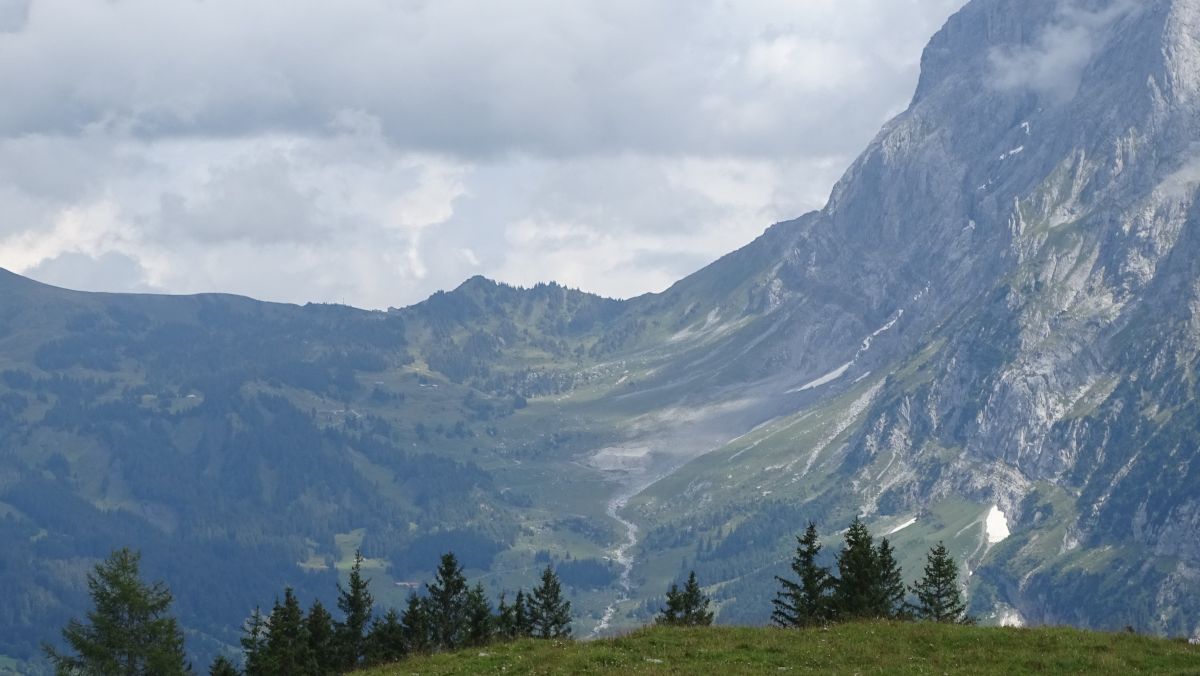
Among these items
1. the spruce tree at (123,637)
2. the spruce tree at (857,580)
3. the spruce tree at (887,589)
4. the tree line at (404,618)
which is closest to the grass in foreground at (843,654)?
the tree line at (404,618)

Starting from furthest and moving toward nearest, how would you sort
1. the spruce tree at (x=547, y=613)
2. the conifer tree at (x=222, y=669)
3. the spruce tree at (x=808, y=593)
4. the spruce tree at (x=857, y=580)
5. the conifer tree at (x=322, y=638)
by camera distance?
1. the spruce tree at (x=547, y=613)
2. the conifer tree at (x=222, y=669)
3. the conifer tree at (x=322, y=638)
4. the spruce tree at (x=857, y=580)
5. the spruce tree at (x=808, y=593)

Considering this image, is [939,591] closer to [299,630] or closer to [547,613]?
[547,613]

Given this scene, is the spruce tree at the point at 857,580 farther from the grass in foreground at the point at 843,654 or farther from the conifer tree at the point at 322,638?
the conifer tree at the point at 322,638

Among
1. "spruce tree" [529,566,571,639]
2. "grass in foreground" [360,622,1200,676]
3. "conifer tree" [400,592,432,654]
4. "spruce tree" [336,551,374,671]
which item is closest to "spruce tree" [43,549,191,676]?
"spruce tree" [336,551,374,671]

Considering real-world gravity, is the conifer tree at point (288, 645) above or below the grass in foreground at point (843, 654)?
above

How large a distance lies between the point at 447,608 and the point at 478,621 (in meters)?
7.64

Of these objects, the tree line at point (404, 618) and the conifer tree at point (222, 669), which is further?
the conifer tree at point (222, 669)

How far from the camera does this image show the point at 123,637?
85.4 m

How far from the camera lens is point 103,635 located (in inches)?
3359

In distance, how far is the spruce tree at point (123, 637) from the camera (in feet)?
277

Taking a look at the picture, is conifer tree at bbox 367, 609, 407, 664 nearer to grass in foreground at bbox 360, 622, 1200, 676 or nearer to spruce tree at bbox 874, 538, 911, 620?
spruce tree at bbox 874, 538, 911, 620

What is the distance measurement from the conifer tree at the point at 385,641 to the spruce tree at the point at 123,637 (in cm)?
1376

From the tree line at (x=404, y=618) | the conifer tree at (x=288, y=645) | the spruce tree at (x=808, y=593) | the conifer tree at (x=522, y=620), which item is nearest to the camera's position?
the tree line at (x=404, y=618)

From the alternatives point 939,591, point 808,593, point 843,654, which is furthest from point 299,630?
point 843,654
